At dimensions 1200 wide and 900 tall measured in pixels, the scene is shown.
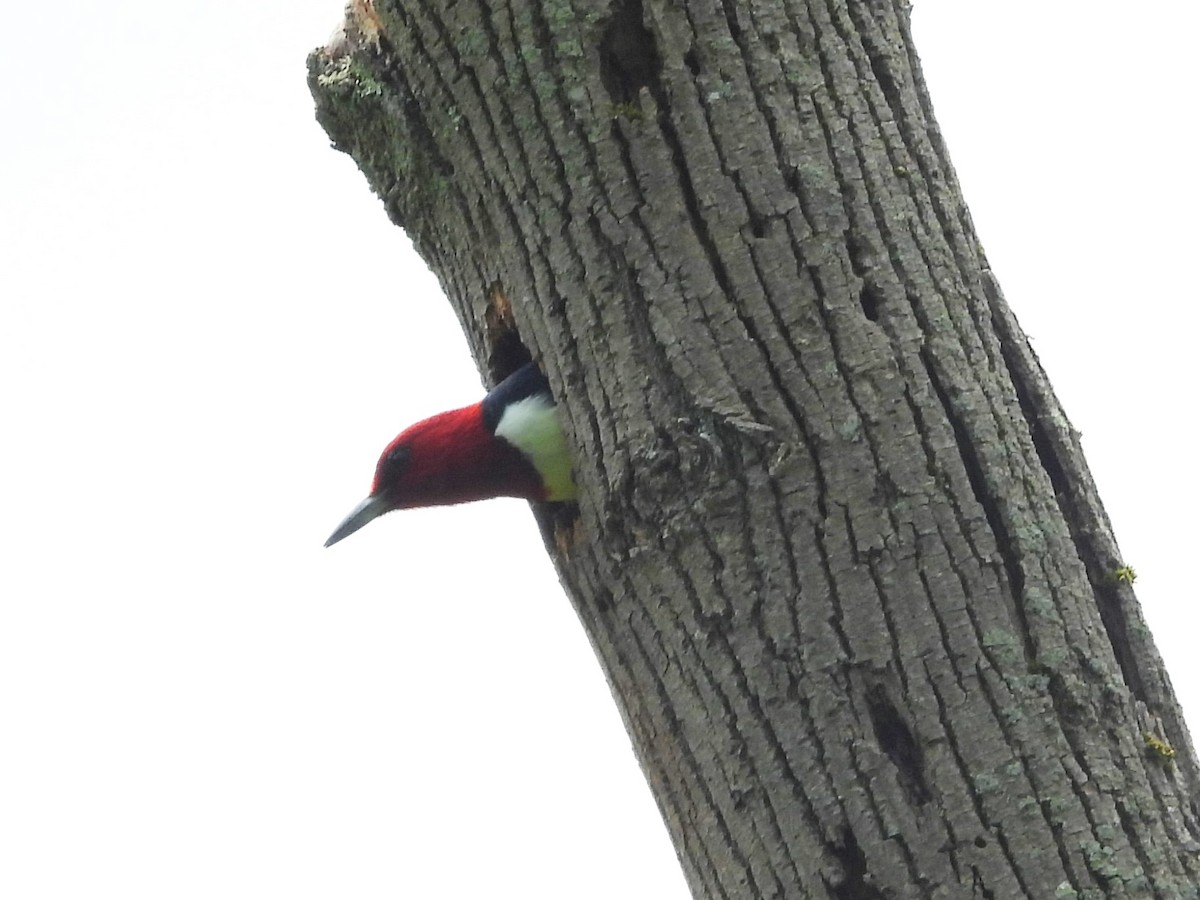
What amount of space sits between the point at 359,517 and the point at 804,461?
5.53ft

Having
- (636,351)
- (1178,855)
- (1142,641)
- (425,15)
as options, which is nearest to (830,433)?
(636,351)

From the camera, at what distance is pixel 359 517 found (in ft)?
12.9

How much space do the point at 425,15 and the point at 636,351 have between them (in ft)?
2.91

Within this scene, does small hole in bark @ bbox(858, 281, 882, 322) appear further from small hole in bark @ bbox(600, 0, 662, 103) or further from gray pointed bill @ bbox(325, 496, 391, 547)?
gray pointed bill @ bbox(325, 496, 391, 547)

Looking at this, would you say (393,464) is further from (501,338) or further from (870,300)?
(870,300)

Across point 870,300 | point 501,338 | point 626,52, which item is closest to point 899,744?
point 870,300

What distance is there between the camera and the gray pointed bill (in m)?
3.92

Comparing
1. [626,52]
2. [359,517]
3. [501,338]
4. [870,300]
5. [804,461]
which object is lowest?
[804,461]

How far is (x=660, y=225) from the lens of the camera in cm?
279

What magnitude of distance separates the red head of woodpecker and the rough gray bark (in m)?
0.21

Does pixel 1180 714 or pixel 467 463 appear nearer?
pixel 1180 714

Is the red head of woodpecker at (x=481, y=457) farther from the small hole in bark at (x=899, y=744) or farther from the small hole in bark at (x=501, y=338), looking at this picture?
the small hole in bark at (x=899, y=744)

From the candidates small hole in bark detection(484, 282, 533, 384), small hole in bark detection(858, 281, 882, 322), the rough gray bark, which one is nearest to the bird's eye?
small hole in bark detection(484, 282, 533, 384)

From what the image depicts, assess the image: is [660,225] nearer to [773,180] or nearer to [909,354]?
[773,180]
